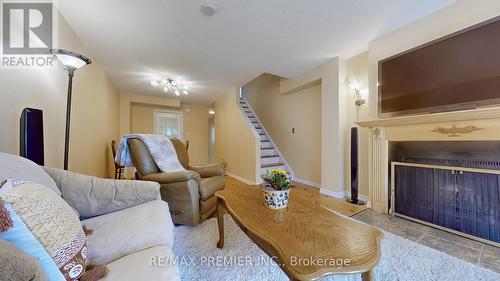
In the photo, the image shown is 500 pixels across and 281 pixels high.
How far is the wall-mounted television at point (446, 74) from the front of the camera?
161 centimetres

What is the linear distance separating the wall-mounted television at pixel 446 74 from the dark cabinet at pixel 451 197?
64 cm

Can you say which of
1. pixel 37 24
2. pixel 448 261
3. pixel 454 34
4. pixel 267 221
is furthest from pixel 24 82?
pixel 454 34

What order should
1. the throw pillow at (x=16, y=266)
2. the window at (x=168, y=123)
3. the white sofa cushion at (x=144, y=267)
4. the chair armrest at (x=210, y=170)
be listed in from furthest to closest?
the window at (x=168, y=123)
the chair armrest at (x=210, y=170)
the white sofa cushion at (x=144, y=267)
the throw pillow at (x=16, y=266)

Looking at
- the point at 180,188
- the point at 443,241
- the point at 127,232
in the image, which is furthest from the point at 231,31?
the point at 443,241

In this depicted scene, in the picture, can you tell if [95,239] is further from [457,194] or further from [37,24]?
[457,194]

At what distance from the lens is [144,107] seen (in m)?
5.47

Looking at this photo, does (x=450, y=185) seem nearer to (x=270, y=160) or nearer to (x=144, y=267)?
(x=144, y=267)

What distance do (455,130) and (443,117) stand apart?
0.51 ft

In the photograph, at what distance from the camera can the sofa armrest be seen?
3.86 feet

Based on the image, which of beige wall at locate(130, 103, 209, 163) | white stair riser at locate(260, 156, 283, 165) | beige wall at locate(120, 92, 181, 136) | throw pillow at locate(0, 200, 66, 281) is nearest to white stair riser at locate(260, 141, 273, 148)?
white stair riser at locate(260, 156, 283, 165)

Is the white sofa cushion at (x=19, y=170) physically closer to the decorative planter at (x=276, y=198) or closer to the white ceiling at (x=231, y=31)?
the decorative planter at (x=276, y=198)

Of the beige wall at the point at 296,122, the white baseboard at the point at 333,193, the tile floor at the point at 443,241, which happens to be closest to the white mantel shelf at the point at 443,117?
the tile floor at the point at 443,241

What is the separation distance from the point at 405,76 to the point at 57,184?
328cm

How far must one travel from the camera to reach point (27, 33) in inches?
59.8
